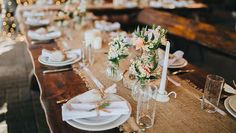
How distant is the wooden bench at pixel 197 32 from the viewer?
284cm

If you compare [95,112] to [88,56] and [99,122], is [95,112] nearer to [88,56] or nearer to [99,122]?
[99,122]

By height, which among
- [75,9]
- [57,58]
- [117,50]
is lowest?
[57,58]

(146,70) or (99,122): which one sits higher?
(146,70)

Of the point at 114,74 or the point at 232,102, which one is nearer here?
the point at 232,102

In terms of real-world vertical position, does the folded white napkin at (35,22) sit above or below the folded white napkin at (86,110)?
above

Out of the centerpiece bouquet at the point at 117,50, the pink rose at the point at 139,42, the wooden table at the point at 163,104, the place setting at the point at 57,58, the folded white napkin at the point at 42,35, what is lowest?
the wooden table at the point at 163,104

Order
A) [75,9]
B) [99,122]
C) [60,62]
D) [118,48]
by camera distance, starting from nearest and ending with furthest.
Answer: [99,122] → [118,48] → [60,62] → [75,9]

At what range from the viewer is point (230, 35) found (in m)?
2.86

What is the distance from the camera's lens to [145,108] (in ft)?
3.99

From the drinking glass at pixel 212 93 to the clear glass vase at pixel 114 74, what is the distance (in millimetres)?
525

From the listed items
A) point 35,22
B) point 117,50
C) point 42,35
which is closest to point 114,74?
point 117,50

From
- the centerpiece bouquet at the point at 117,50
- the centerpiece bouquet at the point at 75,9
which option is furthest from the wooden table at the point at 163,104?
the centerpiece bouquet at the point at 75,9

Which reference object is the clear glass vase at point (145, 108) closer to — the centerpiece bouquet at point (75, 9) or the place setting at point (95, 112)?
the place setting at point (95, 112)

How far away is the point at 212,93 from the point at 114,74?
594 millimetres
